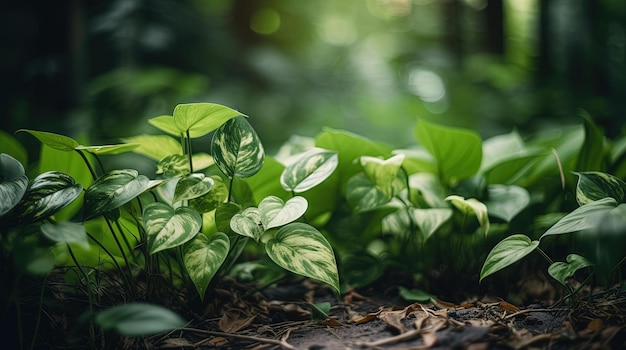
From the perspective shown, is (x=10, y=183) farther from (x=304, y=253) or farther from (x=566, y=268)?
(x=566, y=268)

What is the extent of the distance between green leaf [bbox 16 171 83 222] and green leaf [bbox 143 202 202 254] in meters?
0.12

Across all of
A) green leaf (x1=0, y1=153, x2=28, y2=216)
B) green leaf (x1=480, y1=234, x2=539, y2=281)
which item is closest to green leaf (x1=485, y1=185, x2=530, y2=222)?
green leaf (x1=480, y1=234, x2=539, y2=281)

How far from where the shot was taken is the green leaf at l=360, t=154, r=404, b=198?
0.80m

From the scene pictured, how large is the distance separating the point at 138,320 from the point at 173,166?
29 centimetres

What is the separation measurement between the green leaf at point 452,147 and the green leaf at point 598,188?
0.24 metres

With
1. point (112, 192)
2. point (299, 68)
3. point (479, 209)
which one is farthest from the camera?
→ point (299, 68)

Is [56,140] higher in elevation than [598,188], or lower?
higher

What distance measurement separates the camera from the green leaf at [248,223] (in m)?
0.67

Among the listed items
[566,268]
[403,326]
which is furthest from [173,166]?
[566,268]

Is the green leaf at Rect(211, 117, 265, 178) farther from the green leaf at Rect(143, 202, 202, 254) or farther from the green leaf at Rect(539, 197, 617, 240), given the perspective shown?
the green leaf at Rect(539, 197, 617, 240)

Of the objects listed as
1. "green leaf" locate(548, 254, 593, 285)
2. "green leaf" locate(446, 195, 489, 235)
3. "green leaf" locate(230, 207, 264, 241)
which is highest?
"green leaf" locate(230, 207, 264, 241)

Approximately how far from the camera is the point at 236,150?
0.73 m

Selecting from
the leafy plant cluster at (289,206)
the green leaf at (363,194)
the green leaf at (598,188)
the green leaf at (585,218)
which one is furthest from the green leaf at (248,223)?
the green leaf at (598,188)

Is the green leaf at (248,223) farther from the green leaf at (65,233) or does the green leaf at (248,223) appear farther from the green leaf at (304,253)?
the green leaf at (65,233)
